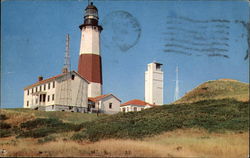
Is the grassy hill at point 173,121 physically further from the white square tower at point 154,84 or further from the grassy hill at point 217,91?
the white square tower at point 154,84

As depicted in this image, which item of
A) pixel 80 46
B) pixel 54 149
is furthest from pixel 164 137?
pixel 80 46

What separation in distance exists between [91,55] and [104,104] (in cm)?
841

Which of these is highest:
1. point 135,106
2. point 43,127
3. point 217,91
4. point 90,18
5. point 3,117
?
point 90,18

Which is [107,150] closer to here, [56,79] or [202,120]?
[202,120]

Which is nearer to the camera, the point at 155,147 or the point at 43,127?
the point at 155,147

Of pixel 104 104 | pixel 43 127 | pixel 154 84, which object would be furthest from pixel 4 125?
pixel 154 84

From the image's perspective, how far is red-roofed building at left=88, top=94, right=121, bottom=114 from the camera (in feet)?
169

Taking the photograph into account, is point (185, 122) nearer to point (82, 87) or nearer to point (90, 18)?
point (82, 87)

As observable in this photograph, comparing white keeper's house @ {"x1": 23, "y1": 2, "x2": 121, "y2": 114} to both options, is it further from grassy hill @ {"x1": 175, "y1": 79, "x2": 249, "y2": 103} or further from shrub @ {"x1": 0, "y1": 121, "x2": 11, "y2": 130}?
grassy hill @ {"x1": 175, "y1": 79, "x2": 249, "y2": 103}

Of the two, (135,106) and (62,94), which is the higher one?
(62,94)

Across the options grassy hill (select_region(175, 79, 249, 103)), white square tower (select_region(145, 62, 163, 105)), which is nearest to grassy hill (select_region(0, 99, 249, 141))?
grassy hill (select_region(175, 79, 249, 103))

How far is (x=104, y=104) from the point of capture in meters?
52.1

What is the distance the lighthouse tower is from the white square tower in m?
15.0

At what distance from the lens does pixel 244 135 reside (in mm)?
18312
